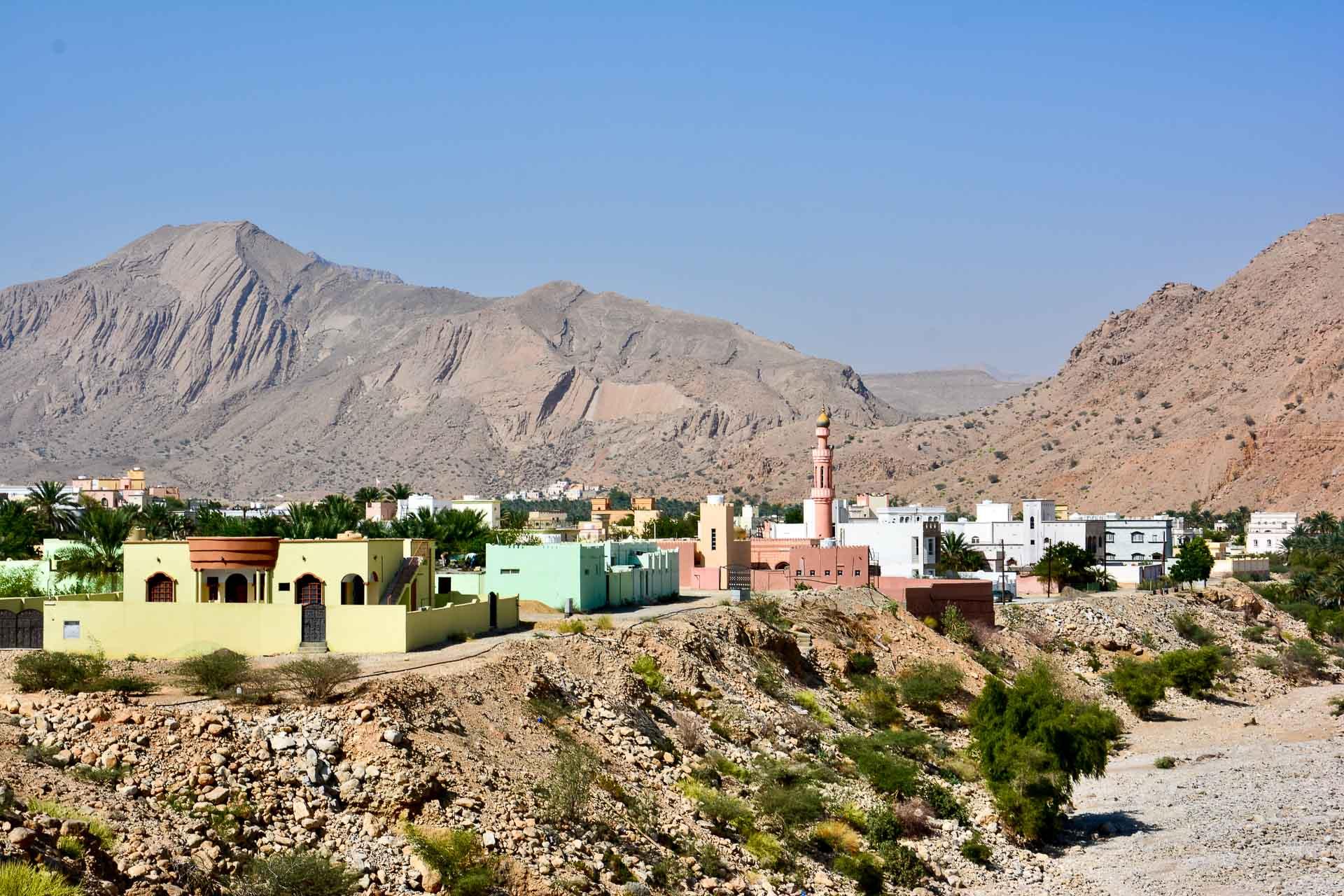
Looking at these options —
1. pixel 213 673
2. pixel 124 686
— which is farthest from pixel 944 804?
pixel 124 686

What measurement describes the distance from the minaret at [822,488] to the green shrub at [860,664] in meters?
23.8

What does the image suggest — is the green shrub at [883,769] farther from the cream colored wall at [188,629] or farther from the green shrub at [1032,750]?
the cream colored wall at [188,629]

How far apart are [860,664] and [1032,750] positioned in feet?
37.7

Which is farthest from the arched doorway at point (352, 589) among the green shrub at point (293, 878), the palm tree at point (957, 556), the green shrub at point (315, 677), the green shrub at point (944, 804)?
the palm tree at point (957, 556)

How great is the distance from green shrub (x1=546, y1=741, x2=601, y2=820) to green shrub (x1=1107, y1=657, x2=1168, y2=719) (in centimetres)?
2825

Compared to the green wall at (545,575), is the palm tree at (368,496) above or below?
above

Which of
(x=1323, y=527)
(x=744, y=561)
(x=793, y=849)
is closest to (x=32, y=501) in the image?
(x=744, y=561)

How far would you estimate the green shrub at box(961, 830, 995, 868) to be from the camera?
31.0 m

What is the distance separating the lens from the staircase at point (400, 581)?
3438 cm

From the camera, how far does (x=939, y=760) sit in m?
38.0

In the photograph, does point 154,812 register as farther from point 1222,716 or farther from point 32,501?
point 32,501

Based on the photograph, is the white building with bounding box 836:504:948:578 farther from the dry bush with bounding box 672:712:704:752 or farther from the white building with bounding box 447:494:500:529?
the dry bush with bounding box 672:712:704:752

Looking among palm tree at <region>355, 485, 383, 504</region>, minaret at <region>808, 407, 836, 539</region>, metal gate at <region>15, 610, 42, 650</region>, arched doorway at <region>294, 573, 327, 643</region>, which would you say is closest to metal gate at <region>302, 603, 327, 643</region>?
arched doorway at <region>294, 573, 327, 643</region>

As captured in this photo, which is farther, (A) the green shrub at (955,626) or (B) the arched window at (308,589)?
(A) the green shrub at (955,626)
